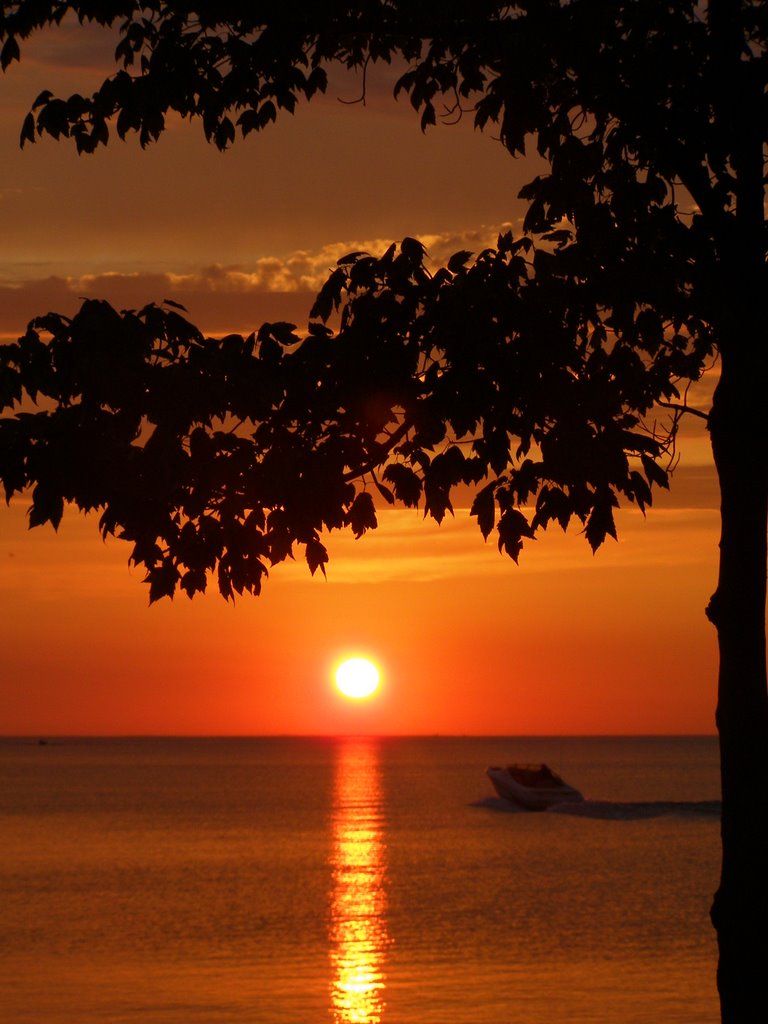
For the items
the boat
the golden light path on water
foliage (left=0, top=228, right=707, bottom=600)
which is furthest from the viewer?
the boat

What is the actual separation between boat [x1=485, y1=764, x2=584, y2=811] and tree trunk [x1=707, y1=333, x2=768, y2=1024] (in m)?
103

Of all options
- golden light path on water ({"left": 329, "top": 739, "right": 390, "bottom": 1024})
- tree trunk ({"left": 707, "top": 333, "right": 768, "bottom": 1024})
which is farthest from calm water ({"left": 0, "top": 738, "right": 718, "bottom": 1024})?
tree trunk ({"left": 707, "top": 333, "right": 768, "bottom": 1024})

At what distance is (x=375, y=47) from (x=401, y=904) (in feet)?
164

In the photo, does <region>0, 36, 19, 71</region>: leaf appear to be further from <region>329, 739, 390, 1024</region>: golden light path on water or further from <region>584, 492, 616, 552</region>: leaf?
<region>329, 739, 390, 1024</region>: golden light path on water

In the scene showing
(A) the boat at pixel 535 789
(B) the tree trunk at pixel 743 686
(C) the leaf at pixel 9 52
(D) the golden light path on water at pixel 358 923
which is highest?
(C) the leaf at pixel 9 52

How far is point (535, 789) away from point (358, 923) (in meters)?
62.3

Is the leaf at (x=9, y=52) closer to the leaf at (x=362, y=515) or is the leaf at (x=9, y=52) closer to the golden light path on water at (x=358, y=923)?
the leaf at (x=362, y=515)

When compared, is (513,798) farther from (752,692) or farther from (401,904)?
(752,692)

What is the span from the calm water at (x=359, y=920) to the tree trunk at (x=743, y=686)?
21.7m

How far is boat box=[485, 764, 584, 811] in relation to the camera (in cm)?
11175

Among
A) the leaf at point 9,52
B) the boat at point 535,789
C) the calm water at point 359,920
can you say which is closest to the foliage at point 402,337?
the leaf at point 9,52

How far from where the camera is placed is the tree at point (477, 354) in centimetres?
990

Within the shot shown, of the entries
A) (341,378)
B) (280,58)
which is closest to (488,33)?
(280,58)

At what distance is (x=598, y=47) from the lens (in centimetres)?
1061
